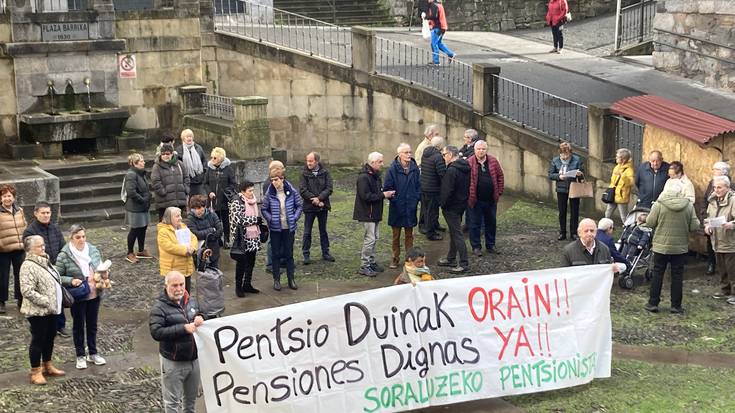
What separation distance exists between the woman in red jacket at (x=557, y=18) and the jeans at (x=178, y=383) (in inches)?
731

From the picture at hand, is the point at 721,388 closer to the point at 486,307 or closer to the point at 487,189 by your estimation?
the point at 486,307

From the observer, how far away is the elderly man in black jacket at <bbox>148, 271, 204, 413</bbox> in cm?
917

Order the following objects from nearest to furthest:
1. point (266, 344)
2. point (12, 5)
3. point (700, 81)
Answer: point (266, 344) < point (12, 5) < point (700, 81)

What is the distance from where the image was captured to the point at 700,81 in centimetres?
2256

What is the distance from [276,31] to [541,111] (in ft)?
25.6

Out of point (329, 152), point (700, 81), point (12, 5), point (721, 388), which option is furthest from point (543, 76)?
point (721, 388)

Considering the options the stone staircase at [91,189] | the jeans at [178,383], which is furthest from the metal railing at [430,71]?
the jeans at [178,383]

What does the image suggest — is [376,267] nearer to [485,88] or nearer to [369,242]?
[369,242]

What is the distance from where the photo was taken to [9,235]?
12.9 m

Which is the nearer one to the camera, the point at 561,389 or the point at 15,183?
the point at 561,389

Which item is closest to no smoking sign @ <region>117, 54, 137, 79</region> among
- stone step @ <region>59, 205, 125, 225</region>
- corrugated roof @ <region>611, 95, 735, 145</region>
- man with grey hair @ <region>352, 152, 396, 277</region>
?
stone step @ <region>59, 205, 125, 225</region>

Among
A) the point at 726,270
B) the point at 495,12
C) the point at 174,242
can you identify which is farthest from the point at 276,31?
the point at 726,270

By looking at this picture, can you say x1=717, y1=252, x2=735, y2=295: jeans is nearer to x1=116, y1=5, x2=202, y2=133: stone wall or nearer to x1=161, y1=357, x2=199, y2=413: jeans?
x1=161, y1=357, x2=199, y2=413: jeans

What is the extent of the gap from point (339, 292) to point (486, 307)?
408 cm
